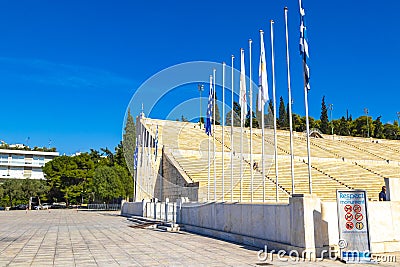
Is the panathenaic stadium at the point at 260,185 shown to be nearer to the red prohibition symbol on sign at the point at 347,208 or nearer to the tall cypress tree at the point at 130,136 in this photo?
the red prohibition symbol on sign at the point at 347,208

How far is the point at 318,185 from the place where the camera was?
1040 inches

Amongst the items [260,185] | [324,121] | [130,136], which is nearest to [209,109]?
[260,185]

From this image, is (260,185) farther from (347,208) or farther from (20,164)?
Answer: (20,164)

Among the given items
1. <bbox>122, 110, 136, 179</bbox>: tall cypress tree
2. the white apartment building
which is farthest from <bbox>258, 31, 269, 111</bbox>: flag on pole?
the white apartment building

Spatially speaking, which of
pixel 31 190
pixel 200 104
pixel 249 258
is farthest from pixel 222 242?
pixel 31 190

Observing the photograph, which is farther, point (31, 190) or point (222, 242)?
point (31, 190)

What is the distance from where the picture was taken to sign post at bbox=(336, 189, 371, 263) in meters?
8.12

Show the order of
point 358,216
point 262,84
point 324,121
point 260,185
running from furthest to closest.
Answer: point 324,121, point 260,185, point 262,84, point 358,216

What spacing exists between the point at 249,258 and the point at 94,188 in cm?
3949

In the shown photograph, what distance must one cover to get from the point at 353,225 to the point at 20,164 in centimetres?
7524

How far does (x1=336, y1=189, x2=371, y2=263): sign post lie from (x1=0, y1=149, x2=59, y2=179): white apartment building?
72811 millimetres

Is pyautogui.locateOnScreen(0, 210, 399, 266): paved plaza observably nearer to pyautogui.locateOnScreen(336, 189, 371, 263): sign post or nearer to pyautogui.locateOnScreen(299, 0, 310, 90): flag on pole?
pyautogui.locateOnScreen(336, 189, 371, 263): sign post

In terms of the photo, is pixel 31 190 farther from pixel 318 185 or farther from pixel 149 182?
pixel 318 185

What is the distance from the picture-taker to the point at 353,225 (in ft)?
26.9
